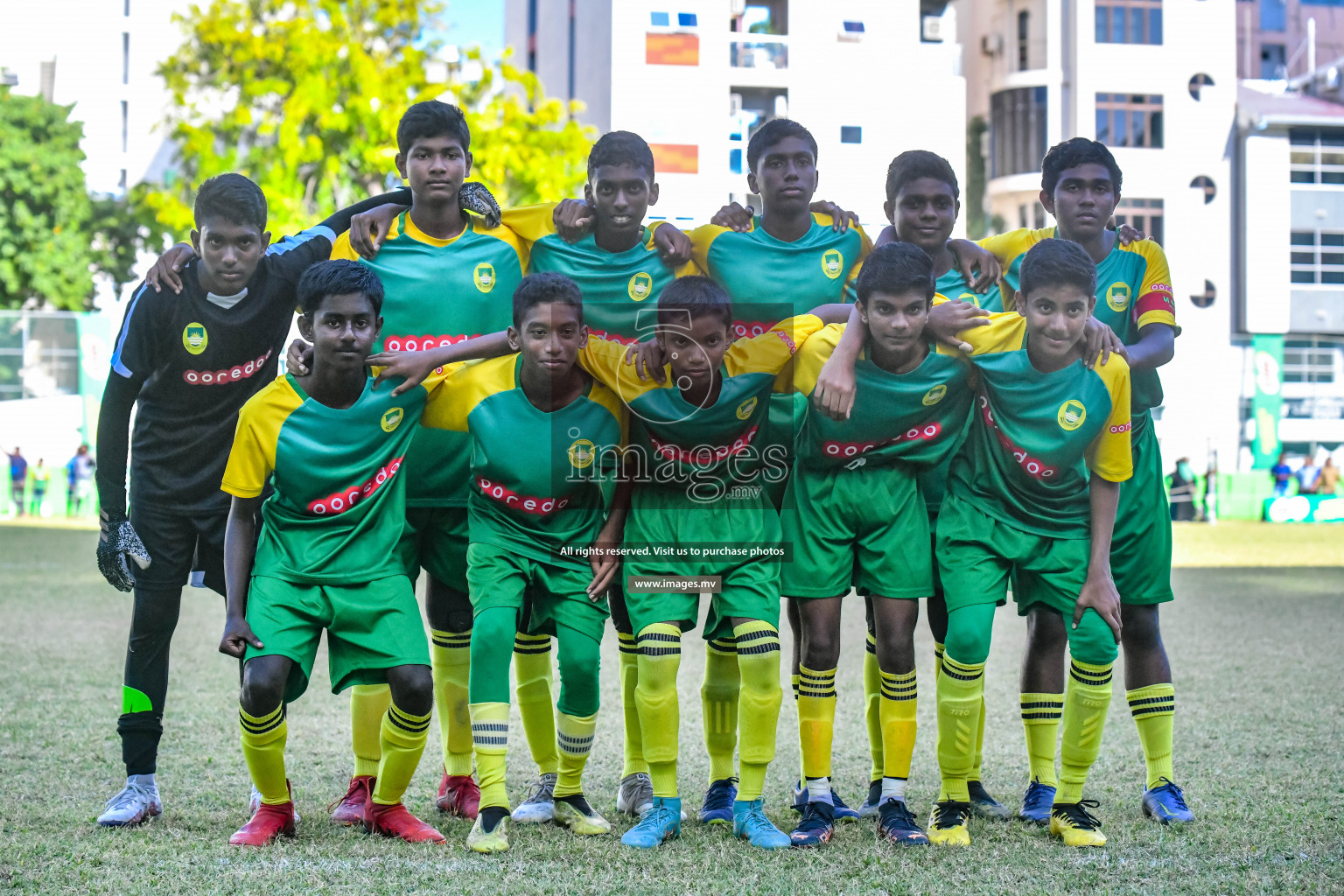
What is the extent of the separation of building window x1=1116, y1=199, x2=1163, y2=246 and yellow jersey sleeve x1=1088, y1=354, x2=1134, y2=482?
19.3 m

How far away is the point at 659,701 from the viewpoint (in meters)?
3.90

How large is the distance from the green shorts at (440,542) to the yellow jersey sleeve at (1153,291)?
237 cm

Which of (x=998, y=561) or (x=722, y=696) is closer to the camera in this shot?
(x=998, y=561)

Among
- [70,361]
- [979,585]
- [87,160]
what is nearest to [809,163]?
[979,585]

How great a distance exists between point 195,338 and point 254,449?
0.64m

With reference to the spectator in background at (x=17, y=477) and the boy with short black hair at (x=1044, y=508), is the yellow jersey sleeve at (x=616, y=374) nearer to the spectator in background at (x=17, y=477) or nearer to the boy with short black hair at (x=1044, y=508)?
the boy with short black hair at (x=1044, y=508)

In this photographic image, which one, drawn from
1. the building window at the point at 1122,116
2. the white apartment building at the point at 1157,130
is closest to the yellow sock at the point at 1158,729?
the white apartment building at the point at 1157,130

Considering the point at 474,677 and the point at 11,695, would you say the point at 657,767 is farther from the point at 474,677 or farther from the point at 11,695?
the point at 11,695

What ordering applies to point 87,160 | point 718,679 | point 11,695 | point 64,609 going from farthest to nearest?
1. point 87,160
2. point 64,609
3. point 11,695
4. point 718,679

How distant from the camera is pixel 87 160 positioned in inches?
1247

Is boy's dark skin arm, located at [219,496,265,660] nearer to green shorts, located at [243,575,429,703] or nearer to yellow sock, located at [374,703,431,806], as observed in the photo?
green shorts, located at [243,575,429,703]

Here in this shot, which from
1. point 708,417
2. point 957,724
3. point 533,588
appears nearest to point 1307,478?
point 957,724

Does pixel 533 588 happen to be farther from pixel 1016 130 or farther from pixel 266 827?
pixel 1016 130

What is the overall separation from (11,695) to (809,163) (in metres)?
4.82
